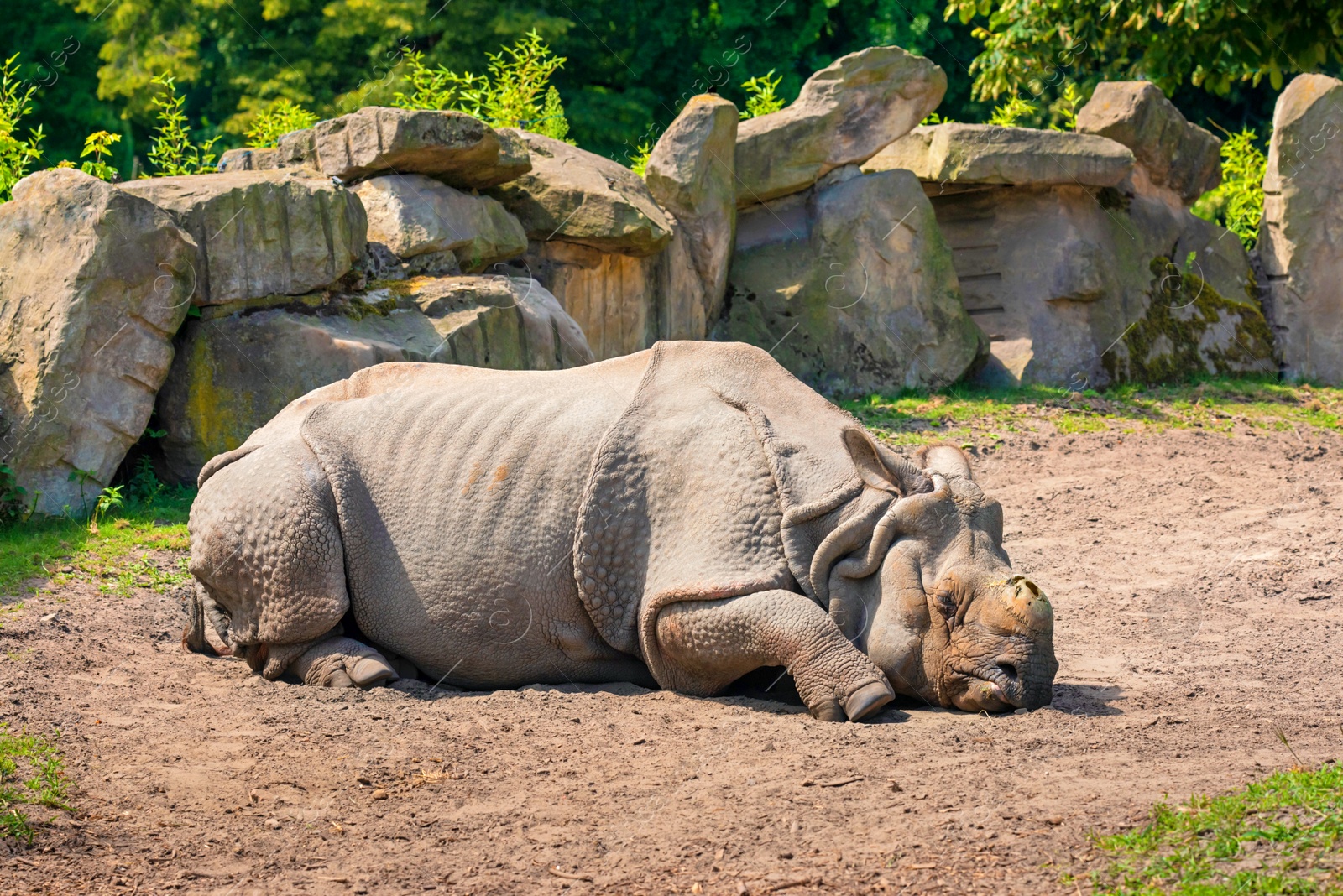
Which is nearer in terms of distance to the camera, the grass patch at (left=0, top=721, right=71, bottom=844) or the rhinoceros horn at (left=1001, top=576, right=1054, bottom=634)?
the grass patch at (left=0, top=721, right=71, bottom=844)

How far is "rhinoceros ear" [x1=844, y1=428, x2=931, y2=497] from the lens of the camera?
17.3 feet

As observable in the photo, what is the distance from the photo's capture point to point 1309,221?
13.9 metres

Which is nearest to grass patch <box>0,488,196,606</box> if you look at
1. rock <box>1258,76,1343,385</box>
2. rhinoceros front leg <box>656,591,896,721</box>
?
rhinoceros front leg <box>656,591,896,721</box>

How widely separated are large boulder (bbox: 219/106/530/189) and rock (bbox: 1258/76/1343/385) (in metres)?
7.79

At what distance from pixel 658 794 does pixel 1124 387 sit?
9963 millimetres

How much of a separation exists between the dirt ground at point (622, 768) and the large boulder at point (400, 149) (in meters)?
4.05

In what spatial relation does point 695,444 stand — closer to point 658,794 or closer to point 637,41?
point 658,794

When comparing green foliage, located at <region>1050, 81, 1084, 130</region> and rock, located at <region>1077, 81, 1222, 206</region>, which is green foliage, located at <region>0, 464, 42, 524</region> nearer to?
rock, located at <region>1077, 81, 1222, 206</region>

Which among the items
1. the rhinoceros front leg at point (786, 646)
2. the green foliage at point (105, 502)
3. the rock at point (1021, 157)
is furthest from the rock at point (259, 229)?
the rock at point (1021, 157)

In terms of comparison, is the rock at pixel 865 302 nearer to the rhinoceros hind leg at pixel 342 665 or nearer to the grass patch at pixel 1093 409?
the grass patch at pixel 1093 409

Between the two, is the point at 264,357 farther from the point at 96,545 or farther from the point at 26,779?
the point at 26,779

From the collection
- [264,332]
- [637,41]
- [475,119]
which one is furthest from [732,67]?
[264,332]

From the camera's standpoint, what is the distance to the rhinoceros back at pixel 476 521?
5.45m

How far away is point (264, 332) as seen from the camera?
28.5ft
